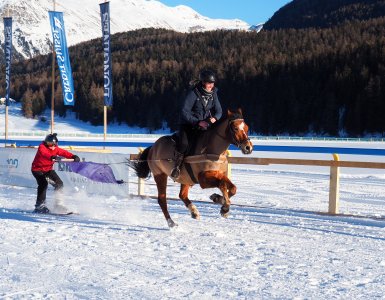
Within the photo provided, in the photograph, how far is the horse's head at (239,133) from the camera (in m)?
7.24

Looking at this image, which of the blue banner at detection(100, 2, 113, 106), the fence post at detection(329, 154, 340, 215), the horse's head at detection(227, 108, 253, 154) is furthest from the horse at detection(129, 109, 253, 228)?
the blue banner at detection(100, 2, 113, 106)

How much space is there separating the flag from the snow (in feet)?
2.61

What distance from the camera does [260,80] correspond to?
99438 millimetres

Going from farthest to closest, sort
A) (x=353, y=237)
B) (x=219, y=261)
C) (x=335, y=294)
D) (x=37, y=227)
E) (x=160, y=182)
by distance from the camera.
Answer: (x=160, y=182), (x=37, y=227), (x=353, y=237), (x=219, y=261), (x=335, y=294)

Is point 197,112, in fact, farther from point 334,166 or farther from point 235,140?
point 334,166

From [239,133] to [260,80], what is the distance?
93.8 metres

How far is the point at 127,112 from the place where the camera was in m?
109

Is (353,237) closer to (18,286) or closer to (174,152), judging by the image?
(174,152)

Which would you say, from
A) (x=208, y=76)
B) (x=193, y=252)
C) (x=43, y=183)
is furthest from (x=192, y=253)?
(x=43, y=183)

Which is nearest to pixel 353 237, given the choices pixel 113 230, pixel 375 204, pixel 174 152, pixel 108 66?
pixel 174 152

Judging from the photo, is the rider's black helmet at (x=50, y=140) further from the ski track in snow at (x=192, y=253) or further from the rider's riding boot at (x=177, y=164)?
the rider's riding boot at (x=177, y=164)

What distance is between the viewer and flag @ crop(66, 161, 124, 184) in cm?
1273

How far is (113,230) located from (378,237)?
4.08m

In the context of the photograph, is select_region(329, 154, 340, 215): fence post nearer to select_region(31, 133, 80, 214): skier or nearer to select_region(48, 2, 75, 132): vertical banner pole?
select_region(31, 133, 80, 214): skier
